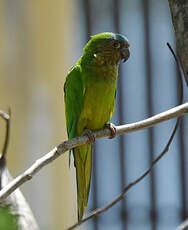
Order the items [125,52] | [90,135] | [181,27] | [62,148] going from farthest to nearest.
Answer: [125,52], [90,135], [62,148], [181,27]

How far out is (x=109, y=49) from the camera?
11.4ft

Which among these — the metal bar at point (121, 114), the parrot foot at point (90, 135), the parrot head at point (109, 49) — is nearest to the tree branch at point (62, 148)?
the parrot foot at point (90, 135)

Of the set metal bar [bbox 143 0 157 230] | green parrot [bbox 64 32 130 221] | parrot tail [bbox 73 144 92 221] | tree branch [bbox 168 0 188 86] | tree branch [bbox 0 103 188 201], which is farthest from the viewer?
metal bar [bbox 143 0 157 230]

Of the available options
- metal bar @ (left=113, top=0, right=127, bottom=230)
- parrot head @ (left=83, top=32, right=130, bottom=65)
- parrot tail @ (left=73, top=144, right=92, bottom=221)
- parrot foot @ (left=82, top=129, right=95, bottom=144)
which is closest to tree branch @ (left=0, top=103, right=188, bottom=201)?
parrot foot @ (left=82, top=129, right=95, bottom=144)

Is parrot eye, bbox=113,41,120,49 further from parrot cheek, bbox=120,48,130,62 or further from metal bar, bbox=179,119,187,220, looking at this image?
metal bar, bbox=179,119,187,220

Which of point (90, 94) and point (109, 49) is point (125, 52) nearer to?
point (109, 49)

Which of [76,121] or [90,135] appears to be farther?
[76,121]

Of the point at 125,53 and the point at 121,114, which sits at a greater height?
the point at 125,53

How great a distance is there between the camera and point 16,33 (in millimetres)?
7176

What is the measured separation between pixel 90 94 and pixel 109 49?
0.37 meters

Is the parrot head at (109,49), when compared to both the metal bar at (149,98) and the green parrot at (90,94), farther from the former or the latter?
the metal bar at (149,98)

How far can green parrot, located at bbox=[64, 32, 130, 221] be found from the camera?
3268 millimetres

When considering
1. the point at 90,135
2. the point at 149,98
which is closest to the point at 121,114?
the point at 149,98

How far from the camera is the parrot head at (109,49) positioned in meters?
3.46
